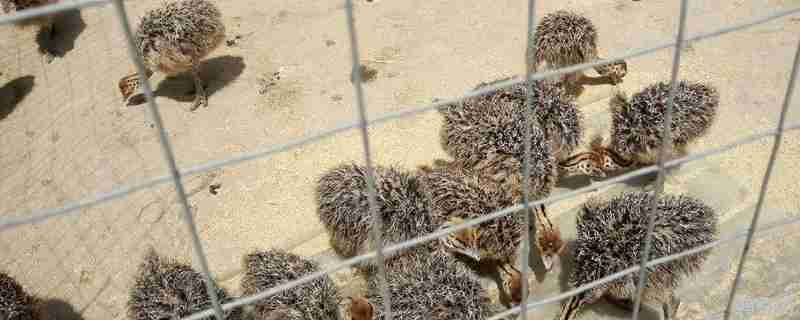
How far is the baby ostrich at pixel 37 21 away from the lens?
238 inches

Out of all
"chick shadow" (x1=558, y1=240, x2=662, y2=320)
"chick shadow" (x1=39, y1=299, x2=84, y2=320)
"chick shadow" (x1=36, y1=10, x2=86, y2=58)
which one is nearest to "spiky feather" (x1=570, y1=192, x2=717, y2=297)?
"chick shadow" (x1=558, y1=240, x2=662, y2=320)

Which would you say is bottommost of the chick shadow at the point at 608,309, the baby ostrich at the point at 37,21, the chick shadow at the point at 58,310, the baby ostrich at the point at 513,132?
the chick shadow at the point at 608,309

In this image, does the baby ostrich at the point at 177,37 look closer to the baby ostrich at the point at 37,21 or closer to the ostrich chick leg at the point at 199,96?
the ostrich chick leg at the point at 199,96

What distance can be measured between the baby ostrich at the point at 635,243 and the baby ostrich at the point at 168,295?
1.60 metres

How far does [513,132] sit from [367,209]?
3.07 ft

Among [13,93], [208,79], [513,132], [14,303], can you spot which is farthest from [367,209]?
[13,93]

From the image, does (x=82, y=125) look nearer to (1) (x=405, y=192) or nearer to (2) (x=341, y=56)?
(2) (x=341, y=56)

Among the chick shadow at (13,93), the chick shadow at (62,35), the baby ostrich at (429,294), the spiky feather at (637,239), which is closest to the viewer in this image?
the baby ostrich at (429,294)

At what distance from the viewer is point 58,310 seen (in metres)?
3.98

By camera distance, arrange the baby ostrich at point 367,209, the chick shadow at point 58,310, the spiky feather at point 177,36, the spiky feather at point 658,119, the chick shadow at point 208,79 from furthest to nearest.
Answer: the chick shadow at point 208,79 < the spiky feather at point 177,36 < the spiky feather at point 658,119 < the chick shadow at point 58,310 < the baby ostrich at point 367,209

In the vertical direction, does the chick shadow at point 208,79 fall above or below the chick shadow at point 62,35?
below

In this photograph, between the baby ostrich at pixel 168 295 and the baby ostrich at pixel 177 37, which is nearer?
the baby ostrich at pixel 168 295

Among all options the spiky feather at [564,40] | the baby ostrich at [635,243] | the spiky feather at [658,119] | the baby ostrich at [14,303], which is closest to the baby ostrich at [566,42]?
the spiky feather at [564,40]

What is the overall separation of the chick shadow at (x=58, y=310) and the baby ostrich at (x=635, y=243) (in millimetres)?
2459
